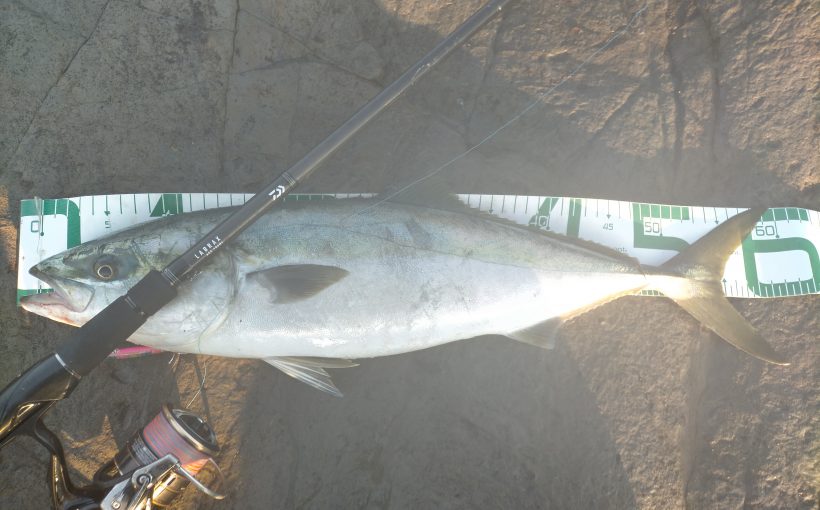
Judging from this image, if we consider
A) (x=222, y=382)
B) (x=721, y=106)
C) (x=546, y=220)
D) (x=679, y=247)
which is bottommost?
(x=222, y=382)

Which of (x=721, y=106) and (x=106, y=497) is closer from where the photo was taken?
(x=106, y=497)

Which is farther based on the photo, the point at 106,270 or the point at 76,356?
the point at 106,270

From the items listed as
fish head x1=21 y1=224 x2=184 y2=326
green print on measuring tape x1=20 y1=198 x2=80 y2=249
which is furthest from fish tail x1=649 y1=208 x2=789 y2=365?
green print on measuring tape x1=20 y1=198 x2=80 y2=249

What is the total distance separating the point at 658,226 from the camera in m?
3.10

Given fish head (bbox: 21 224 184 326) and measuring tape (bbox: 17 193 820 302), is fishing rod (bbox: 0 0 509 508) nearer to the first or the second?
fish head (bbox: 21 224 184 326)

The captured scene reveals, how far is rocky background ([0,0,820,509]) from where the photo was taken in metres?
2.78

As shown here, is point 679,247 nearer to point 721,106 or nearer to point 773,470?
point 721,106

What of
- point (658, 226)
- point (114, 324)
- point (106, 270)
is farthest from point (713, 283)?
point (106, 270)

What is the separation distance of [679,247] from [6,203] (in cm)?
401

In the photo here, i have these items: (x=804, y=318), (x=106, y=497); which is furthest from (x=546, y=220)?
(x=106, y=497)

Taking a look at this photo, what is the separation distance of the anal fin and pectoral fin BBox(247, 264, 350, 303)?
1056 mm

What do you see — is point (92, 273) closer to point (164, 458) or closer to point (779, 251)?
point (164, 458)

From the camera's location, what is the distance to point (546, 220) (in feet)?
10.1

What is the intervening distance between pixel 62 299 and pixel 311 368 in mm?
1241
